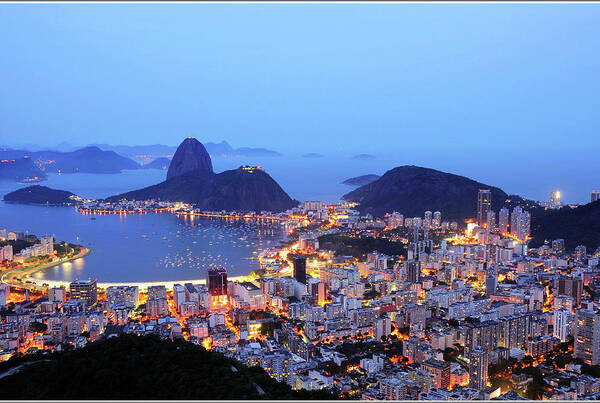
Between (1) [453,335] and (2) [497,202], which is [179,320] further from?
(2) [497,202]

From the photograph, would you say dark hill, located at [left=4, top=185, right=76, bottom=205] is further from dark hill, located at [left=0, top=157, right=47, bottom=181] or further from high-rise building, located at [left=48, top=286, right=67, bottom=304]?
high-rise building, located at [left=48, top=286, right=67, bottom=304]

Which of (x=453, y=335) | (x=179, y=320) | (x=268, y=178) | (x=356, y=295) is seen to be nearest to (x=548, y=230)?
(x=356, y=295)

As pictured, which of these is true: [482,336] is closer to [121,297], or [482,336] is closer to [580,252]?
[121,297]

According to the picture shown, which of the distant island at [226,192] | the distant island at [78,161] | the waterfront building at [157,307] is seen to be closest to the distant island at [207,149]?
the distant island at [78,161]

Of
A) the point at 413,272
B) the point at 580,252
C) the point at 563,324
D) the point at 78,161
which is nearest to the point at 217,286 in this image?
the point at 413,272

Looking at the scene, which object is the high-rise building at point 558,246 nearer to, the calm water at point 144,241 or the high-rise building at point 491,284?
the high-rise building at point 491,284
